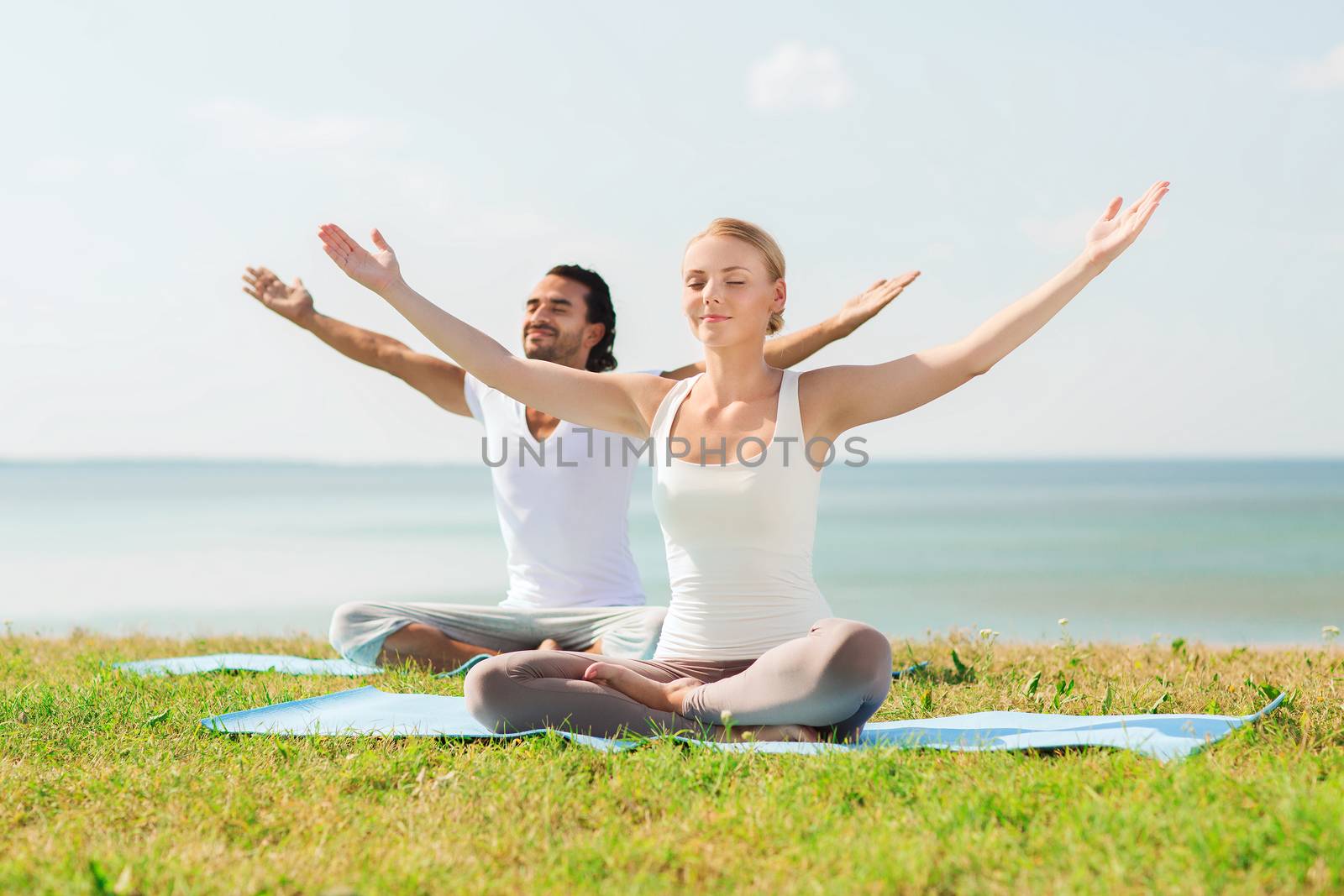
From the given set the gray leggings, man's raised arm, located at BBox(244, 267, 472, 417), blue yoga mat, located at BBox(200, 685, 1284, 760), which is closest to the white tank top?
the gray leggings

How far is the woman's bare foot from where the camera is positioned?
12.3 ft

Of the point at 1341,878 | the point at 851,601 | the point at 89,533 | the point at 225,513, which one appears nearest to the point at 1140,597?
the point at 851,601

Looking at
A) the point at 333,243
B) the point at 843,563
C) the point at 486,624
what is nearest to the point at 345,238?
the point at 333,243

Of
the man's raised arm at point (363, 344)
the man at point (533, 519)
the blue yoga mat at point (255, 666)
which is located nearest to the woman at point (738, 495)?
the man at point (533, 519)

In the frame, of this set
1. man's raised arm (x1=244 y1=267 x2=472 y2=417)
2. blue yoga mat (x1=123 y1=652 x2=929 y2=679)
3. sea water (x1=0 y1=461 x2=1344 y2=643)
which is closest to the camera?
blue yoga mat (x1=123 y1=652 x2=929 y2=679)

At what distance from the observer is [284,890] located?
248 centimetres

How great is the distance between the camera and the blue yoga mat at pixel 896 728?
343cm

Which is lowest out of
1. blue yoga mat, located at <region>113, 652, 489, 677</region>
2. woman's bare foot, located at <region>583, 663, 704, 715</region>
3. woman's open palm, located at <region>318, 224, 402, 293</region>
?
blue yoga mat, located at <region>113, 652, 489, 677</region>

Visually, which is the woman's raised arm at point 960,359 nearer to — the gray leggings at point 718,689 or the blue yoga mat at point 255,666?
the gray leggings at point 718,689

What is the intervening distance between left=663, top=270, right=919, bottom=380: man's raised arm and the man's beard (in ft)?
3.17

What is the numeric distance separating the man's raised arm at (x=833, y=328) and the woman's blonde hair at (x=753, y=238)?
0.98 metres

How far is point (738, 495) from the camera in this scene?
146 inches

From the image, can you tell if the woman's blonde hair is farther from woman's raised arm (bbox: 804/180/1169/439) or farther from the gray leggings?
the gray leggings

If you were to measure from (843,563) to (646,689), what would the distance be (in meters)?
16.6
